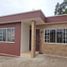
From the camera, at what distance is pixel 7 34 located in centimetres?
1530

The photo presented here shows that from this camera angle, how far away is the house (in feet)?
46.9

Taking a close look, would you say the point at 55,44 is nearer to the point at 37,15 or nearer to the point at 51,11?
the point at 37,15

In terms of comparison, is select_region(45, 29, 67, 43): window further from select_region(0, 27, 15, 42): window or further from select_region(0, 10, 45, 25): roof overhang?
select_region(0, 27, 15, 42): window

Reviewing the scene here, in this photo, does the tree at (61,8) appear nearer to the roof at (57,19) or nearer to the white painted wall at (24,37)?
the roof at (57,19)

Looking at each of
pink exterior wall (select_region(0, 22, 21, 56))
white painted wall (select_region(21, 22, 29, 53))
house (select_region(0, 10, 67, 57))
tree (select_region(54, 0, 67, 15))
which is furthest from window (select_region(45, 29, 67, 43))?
tree (select_region(54, 0, 67, 15))

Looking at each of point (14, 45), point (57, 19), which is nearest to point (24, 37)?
point (14, 45)

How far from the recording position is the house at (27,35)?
46.9 ft

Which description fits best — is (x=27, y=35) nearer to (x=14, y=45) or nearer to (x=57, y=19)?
(x=14, y=45)

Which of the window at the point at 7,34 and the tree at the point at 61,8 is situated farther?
the tree at the point at 61,8

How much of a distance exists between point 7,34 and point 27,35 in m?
2.11

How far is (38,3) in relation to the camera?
Result: 34.9m

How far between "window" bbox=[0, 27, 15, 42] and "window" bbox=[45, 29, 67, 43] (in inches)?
138

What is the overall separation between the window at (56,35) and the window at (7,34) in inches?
138

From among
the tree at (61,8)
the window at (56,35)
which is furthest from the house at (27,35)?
the tree at (61,8)
